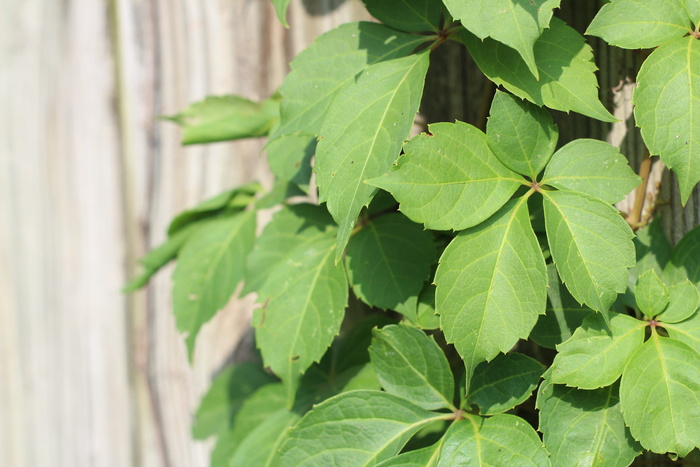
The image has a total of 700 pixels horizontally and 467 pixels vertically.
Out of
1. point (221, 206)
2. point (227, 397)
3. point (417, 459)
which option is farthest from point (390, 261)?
point (227, 397)

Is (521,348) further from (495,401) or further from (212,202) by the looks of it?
(212,202)

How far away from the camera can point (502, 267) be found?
24.6 inches

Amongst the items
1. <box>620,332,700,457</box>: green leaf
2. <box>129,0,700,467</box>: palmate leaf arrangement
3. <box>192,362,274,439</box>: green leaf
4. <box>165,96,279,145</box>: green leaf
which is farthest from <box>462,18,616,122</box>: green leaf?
<box>192,362,274,439</box>: green leaf

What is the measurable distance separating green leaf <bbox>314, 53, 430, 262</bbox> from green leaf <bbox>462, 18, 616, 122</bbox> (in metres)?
0.08

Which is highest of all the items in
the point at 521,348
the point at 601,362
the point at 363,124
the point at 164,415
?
the point at 363,124

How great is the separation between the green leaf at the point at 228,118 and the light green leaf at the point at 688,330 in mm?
701

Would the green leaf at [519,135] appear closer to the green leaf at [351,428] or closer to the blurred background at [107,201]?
the green leaf at [351,428]

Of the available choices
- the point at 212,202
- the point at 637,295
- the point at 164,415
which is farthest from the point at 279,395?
the point at 164,415

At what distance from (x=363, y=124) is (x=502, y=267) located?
0.20 m

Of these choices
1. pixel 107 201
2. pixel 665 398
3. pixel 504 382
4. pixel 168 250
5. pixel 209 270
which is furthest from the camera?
pixel 107 201

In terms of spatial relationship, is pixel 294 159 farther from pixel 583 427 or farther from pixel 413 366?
pixel 583 427

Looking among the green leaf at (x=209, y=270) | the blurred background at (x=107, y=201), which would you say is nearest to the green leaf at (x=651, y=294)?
the green leaf at (x=209, y=270)

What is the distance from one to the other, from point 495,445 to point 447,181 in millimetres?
272

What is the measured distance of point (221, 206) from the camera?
1136mm
